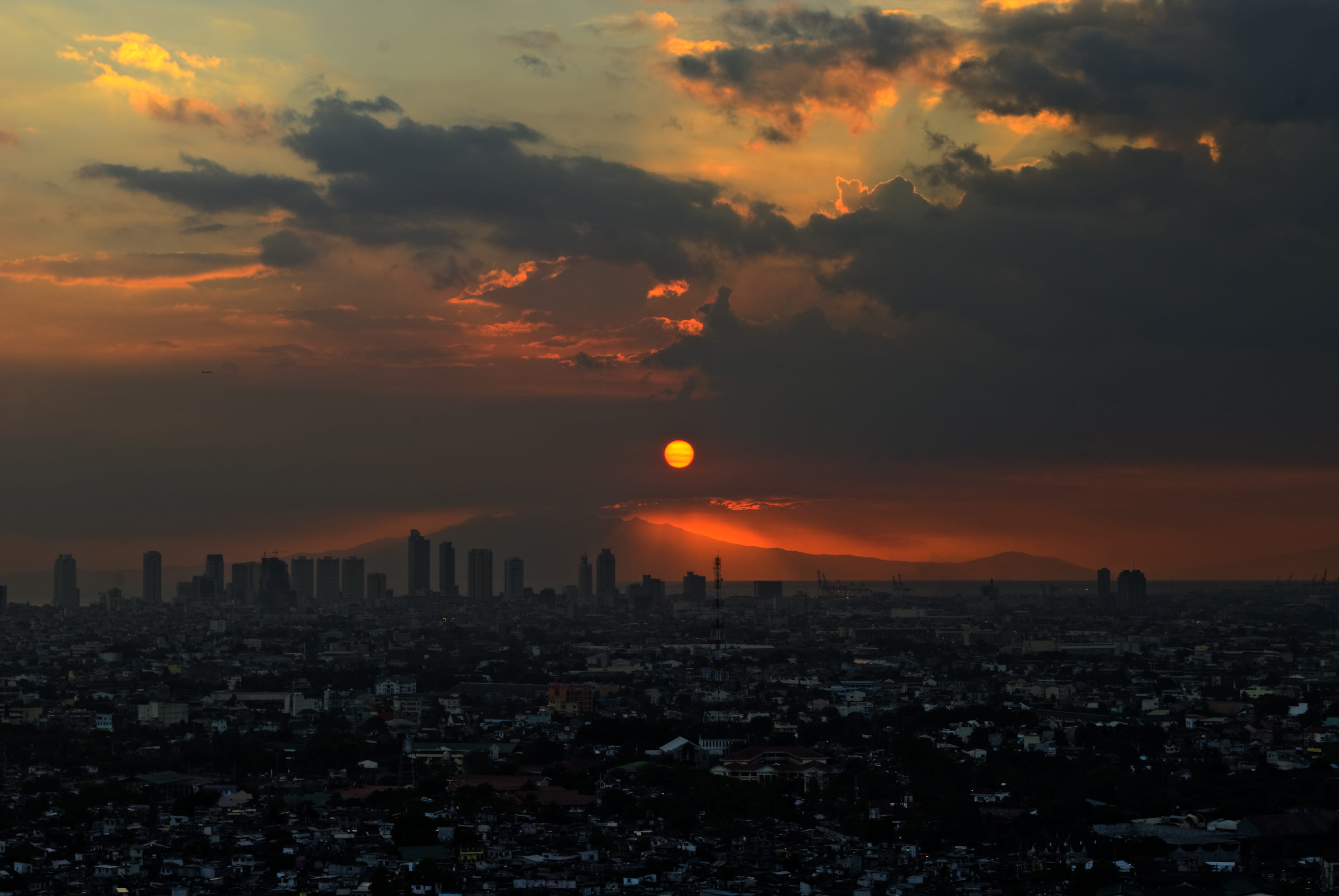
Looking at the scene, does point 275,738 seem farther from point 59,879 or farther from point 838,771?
point 59,879

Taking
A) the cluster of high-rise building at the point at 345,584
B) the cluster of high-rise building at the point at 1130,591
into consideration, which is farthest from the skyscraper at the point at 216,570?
the cluster of high-rise building at the point at 1130,591

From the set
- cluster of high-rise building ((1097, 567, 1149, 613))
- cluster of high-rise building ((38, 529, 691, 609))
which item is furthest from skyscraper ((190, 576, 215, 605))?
cluster of high-rise building ((1097, 567, 1149, 613))

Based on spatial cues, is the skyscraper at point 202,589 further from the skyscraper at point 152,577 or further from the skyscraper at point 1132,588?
the skyscraper at point 1132,588

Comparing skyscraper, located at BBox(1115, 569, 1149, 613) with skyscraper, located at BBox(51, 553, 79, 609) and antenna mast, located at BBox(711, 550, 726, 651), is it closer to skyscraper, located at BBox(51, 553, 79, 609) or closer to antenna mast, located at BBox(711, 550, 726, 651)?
antenna mast, located at BBox(711, 550, 726, 651)

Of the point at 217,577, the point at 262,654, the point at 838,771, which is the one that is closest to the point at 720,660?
the point at 262,654

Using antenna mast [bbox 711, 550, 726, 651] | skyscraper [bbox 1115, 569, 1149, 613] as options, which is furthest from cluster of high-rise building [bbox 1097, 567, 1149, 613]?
antenna mast [bbox 711, 550, 726, 651]

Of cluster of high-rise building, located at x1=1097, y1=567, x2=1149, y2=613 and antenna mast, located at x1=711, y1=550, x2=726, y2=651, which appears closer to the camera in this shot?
antenna mast, located at x1=711, y1=550, x2=726, y2=651
